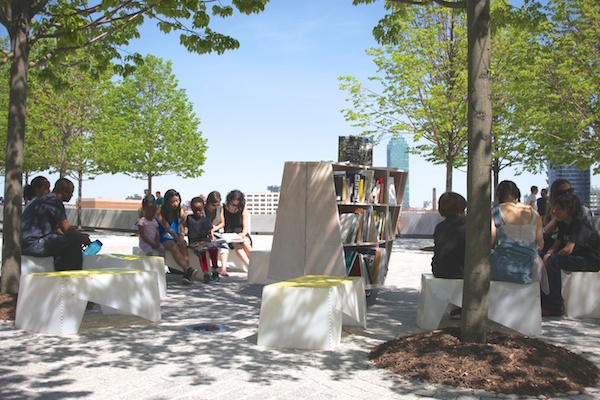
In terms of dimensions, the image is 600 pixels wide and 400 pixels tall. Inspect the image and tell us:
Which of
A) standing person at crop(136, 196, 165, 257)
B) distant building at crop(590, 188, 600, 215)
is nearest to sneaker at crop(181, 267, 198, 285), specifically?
standing person at crop(136, 196, 165, 257)

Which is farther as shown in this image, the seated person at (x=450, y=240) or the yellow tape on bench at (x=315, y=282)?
the seated person at (x=450, y=240)

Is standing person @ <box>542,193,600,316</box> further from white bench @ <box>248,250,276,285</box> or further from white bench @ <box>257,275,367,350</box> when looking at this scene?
white bench @ <box>248,250,276,285</box>

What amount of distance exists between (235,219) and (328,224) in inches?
175

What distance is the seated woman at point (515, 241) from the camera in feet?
23.3

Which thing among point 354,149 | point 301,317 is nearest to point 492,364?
point 301,317

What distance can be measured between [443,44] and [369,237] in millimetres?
13099

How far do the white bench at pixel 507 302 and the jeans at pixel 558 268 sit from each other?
1.63 m

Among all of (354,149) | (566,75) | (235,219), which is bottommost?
(235,219)

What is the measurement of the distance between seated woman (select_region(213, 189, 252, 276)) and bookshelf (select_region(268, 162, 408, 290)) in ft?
11.1

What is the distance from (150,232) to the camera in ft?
37.1

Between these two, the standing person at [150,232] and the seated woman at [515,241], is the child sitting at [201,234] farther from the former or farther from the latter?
the seated woman at [515,241]

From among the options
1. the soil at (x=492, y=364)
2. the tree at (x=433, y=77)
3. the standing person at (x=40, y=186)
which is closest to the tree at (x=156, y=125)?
the tree at (x=433, y=77)

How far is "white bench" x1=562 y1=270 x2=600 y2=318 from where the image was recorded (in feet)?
26.3

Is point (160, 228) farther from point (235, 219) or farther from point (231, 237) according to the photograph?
point (235, 219)
